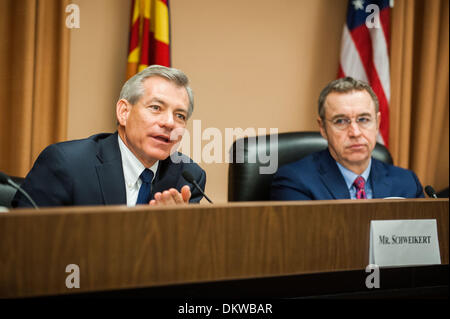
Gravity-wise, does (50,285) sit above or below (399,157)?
below

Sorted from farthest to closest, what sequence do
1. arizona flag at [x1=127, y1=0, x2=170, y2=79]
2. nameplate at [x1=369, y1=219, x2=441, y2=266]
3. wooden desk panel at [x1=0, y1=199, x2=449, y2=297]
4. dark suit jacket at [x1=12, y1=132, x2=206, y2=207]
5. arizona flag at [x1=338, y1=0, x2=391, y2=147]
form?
arizona flag at [x1=338, y1=0, x2=391, y2=147] → arizona flag at [x1=127, y1=0, x2=170, y2=79] → dark suit jacket at [x1=12, y1=132, x2=206, y2=207] → nameplate at [x1=369, y1=219, x2=441, y2=266] → wooden desk panel at [x1=0, y1=199, x2=449, y2=297]

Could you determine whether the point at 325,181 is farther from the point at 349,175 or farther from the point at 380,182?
the point at 380,182

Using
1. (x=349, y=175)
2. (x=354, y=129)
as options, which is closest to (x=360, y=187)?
(x=349, y=175)

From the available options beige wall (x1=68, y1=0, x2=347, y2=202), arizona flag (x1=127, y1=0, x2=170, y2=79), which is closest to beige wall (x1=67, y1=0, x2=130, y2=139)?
beige wall (x1=68, y1=0, x2=347, y2=202)

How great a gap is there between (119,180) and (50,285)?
27.3 inches

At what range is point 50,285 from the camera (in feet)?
2.11

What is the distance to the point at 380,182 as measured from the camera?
6.06 ft

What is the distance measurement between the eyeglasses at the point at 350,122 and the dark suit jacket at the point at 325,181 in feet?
0.47

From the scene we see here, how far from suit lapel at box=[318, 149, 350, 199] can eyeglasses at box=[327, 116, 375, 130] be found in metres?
0.15

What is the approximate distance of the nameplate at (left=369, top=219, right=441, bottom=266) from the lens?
0.84m

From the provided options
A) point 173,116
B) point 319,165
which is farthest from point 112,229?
point 319,165

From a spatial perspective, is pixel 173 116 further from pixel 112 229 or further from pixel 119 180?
pixel 112 229

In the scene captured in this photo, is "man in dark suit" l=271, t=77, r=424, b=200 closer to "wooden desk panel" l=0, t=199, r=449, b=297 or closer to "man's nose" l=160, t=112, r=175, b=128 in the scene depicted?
"man's nose" l=160, t=112, r=175, b=128
